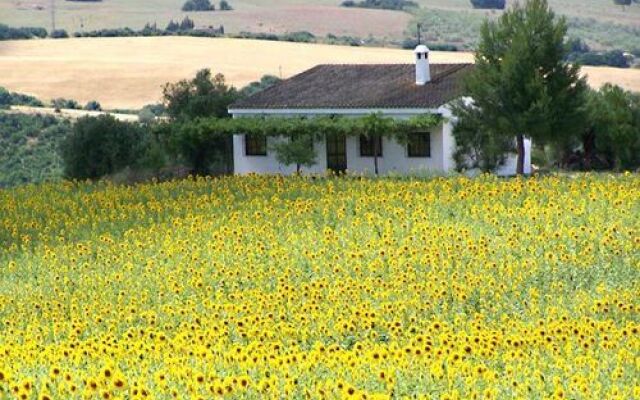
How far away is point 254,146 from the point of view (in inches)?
2287

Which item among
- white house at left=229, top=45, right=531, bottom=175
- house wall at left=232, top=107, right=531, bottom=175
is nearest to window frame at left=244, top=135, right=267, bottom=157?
white house at left=229, top=45, right=531, bottom=175

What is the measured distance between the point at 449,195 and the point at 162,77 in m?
74.5

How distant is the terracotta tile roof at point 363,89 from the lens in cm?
5600

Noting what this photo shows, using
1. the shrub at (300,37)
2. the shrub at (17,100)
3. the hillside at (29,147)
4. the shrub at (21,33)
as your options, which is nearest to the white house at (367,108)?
the hillside at (29,147)

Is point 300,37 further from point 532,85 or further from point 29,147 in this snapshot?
point 532,85

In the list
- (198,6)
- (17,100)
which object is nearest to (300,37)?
(198,6)

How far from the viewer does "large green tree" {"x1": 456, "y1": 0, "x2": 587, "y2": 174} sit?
169ft

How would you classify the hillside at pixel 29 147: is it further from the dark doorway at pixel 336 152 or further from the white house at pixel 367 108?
the dark doorway at pixel 336 152

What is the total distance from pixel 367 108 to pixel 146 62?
53.8 m

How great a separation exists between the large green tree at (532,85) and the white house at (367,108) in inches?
87.6

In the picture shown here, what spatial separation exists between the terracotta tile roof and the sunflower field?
22676 millimetres

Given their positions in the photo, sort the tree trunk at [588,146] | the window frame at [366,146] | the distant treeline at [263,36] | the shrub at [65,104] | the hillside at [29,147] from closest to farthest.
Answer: the window frame at [366,146]
the tree trunk at [588,146]
the hillside at [29,147]
the shrub at [65,104]
the distant treeline at [263,36]

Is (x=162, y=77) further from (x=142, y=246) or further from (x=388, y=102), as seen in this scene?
(x=142, y=246)

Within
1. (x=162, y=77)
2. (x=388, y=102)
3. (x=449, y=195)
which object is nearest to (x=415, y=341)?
(x=449, y=195)
